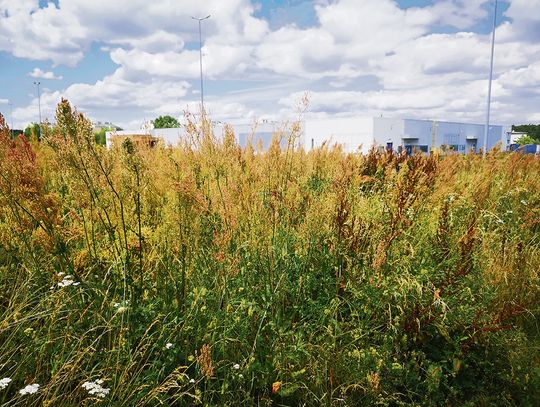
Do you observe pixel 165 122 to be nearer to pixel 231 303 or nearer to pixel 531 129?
pixel 231 303

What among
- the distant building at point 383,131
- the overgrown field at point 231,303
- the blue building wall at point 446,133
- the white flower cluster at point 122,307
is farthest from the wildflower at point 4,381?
the blue building wall at point 446,133

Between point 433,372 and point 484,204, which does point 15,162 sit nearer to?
point 433,372

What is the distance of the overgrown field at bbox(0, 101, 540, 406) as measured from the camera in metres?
1.96

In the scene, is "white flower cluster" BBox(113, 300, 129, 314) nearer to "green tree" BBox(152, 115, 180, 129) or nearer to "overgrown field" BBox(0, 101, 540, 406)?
"overgrown field" BBox(0, 101, 540, 406)

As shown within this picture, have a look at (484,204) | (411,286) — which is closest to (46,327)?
(411,286)

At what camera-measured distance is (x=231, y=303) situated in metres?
2.28

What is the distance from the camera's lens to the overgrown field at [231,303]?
6.44 feet

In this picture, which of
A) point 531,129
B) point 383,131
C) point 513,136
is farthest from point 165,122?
point 531,129

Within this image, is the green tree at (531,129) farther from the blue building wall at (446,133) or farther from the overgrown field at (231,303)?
the overgrown field at (231,303)

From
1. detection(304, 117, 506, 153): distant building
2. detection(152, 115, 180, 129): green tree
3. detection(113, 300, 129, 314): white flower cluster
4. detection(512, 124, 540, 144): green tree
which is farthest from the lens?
detection(512, 124, 540, 144): green tree

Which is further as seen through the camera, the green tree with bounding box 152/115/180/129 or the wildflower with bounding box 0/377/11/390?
the green tree with bounding box 152/115/180/129

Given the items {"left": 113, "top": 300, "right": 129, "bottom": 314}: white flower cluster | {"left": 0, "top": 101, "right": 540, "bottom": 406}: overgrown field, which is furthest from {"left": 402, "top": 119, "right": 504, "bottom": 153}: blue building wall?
{"left": 113, "top": 300, "right": 129, "bottom": 314}: white flower cluster

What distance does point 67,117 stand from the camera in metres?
2.04

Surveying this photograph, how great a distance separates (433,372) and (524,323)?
1.36 m
